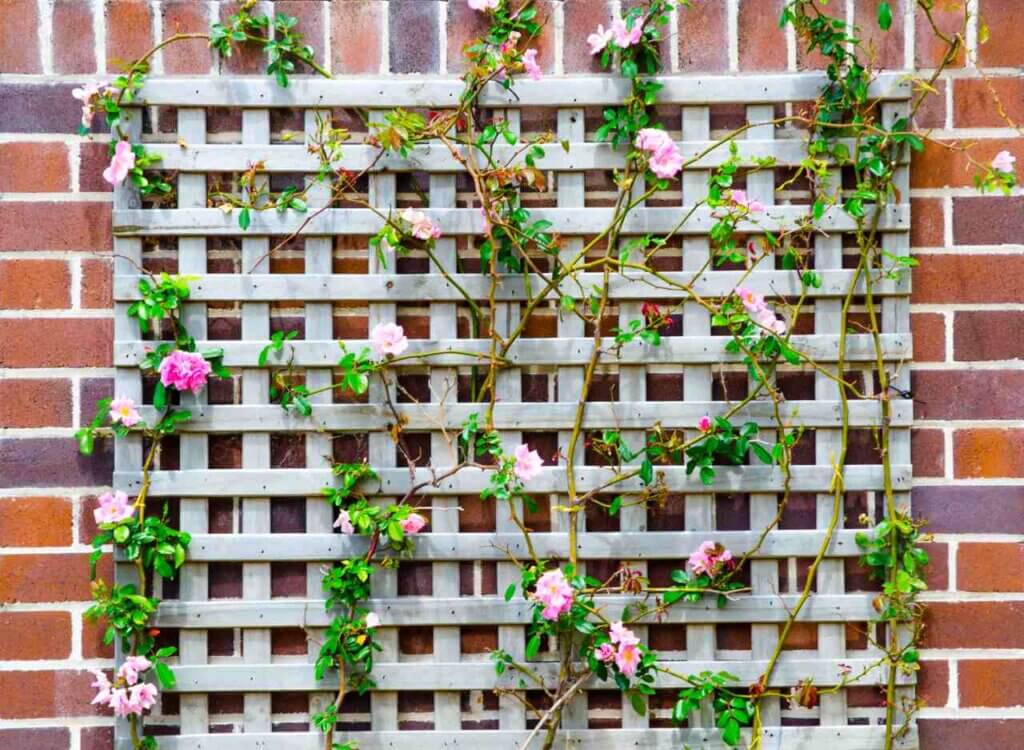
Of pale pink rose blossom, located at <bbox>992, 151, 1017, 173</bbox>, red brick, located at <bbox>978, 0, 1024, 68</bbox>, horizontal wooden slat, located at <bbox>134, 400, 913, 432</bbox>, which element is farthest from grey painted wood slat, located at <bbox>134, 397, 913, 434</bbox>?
red brick, located at <bbox>978, 0, 1024, 68</bbox>

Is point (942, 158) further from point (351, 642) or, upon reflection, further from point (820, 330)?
point (351, 642)

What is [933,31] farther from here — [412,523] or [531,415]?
[412,523]

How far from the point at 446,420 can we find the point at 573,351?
27 centimetres

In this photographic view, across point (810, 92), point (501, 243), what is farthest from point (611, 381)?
point (810, 92)

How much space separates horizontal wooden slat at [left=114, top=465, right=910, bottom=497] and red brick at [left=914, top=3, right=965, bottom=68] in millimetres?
769

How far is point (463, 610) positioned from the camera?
172cm

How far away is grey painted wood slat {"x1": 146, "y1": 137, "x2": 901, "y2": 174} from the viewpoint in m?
1.71

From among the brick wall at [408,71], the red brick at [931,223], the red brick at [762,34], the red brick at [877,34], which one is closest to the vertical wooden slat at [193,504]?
the brick wall at [408,71]

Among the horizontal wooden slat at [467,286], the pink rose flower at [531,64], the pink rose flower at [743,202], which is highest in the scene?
the pink rose flower at [531,64]

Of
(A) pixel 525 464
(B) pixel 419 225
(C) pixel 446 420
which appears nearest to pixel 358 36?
(B) pixel 419 225

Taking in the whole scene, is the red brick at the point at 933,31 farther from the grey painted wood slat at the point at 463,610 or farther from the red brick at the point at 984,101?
the grey painted wood slat at the point at 463,610

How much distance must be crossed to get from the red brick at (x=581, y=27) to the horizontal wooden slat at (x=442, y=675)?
1125 millimetres

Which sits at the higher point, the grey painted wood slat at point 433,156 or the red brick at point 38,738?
the grey painted wood slat at point 433,156

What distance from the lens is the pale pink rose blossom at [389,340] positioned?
167cm
